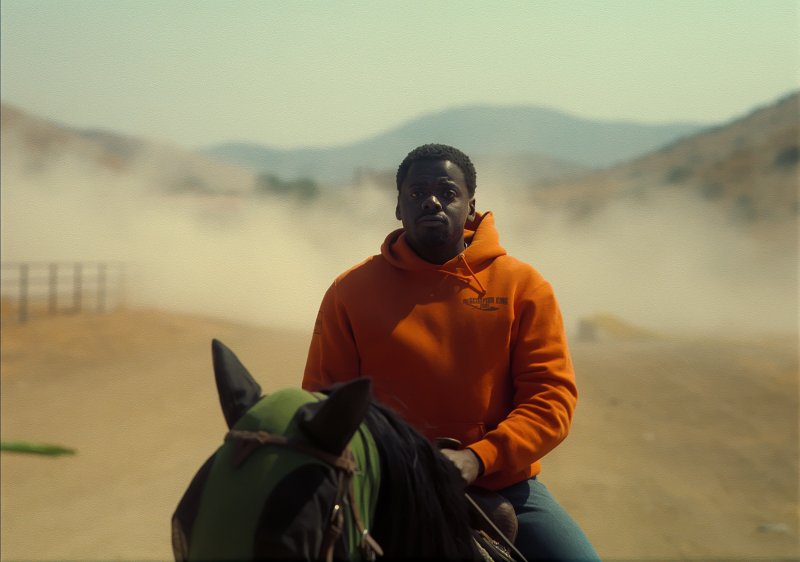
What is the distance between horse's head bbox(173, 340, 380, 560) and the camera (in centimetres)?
176

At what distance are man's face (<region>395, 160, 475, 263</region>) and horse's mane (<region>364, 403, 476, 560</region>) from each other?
3.70 ft

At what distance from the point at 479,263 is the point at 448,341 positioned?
35cm

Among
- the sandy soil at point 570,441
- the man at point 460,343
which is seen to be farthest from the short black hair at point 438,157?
the sandy soil at point 570,441

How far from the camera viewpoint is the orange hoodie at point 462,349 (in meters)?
2.94

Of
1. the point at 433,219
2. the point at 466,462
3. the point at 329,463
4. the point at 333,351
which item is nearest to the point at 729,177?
the point at 433,219

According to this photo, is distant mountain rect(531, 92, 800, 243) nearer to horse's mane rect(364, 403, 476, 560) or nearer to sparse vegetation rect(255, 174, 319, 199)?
sparse vegetation rect(255, 174, 319, 199)

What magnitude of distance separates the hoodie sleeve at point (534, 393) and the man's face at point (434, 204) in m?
0.35

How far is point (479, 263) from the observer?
3.27 meters

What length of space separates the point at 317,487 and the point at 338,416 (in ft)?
0.47

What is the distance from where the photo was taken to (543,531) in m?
2.91

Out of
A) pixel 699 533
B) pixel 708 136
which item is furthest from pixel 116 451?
pixel 708 136

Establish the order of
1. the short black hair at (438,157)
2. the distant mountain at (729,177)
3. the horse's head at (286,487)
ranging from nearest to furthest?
the horse's head at (286,487) < the short black hair at (438,157) < the distant mountain at (729,177)

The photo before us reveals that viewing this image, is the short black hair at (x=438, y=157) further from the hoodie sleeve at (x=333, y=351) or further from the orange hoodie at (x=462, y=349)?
the hoodie sleeve at (x=333, y=351)

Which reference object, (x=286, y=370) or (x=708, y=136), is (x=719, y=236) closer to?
(x=286, y=370)
